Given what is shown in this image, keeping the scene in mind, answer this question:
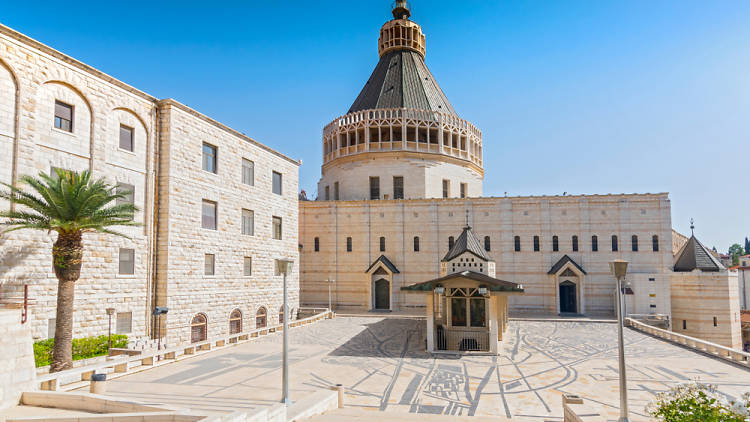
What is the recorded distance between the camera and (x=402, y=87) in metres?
54.9

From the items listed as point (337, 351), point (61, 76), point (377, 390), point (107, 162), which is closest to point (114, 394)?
point (377, 390)

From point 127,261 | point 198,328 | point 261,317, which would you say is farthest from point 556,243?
point 127,261

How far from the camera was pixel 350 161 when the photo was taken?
2076 inches

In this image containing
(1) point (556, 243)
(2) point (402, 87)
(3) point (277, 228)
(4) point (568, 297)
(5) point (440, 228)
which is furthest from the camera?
(2) point (402, 87)

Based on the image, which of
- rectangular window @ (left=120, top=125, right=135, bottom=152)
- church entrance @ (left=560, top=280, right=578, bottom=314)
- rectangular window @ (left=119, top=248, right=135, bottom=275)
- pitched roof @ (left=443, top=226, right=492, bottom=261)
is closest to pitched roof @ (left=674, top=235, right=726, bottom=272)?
church entrance @ (left=560, top=280, right=578, bottom=314)

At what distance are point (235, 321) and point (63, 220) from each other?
14425 millimetres

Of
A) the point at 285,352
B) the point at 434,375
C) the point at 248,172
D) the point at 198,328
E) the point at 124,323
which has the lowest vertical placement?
the point at 434,375

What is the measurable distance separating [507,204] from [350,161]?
56.1ft

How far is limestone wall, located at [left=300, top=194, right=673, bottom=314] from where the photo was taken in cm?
4238

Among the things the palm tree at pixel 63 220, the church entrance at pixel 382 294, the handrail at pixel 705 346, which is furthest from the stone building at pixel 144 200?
the handrail at pixel 705 346

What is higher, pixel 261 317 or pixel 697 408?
pixel 697 408

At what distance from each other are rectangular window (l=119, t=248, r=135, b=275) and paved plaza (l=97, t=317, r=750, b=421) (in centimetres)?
637

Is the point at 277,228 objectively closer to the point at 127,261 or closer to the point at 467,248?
the point at 127,261

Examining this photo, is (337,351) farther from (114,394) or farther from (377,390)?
(114,394)
